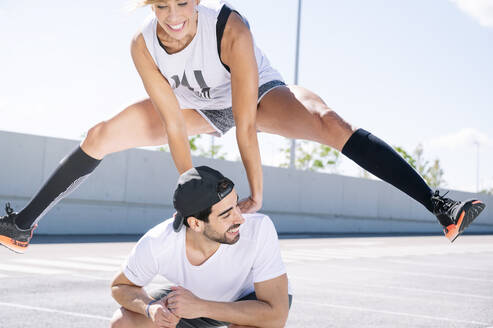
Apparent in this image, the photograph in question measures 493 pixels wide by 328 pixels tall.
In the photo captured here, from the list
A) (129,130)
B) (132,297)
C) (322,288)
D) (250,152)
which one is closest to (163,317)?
(132,297)

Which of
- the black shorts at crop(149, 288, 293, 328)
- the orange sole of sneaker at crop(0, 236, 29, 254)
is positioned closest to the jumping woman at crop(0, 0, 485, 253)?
the black shorts at crop(149, 288, 293, 328)

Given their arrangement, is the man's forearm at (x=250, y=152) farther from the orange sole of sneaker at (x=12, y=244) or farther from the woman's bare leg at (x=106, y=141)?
the orange sole of sneaker at (x=12, y=244)

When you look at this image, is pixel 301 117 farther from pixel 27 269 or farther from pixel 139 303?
pixel 27 269

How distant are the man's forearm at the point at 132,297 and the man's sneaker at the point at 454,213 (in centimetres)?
164

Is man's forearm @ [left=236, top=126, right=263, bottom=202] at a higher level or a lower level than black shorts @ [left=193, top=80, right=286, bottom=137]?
lower

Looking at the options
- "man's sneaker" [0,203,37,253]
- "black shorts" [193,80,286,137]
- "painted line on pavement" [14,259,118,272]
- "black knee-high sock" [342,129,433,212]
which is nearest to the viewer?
"black knee-high sock" [342,129,433,212]

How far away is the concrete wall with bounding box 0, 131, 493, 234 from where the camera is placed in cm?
1541

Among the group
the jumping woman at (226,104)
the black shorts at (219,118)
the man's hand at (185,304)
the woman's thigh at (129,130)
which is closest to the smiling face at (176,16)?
the jumping woman at (226,104)

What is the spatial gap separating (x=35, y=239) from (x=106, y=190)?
267 centimetres

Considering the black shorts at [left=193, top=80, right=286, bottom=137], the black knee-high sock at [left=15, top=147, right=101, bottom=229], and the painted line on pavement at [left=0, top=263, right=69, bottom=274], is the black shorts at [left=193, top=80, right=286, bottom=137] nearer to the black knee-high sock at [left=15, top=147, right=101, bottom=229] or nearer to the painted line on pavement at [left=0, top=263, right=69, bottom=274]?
the black knee-high sock at [left=15, top=147, right=101, bottom=229]

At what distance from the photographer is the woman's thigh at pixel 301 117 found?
3797 mm

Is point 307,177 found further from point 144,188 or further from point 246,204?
point 246,204

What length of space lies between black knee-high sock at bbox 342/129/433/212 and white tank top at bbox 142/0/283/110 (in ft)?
2.27

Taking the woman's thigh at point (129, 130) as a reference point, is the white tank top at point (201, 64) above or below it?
above
